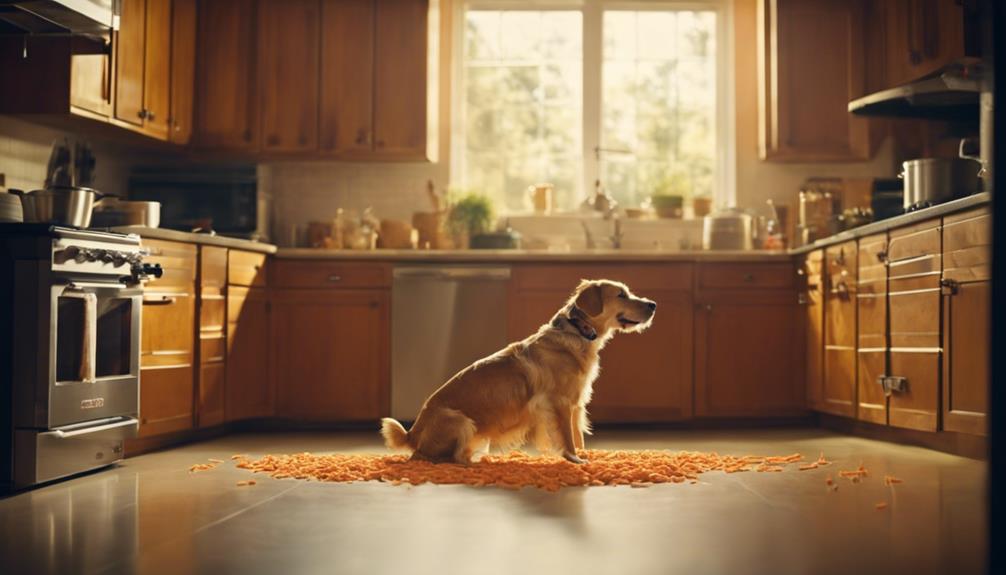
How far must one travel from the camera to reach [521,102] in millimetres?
6965

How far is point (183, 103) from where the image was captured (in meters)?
6.18

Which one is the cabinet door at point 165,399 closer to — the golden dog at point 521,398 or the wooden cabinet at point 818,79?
the golden dog at point 521,398

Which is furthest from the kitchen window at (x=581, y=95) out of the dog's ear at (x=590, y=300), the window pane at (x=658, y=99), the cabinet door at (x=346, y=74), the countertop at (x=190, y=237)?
the dog's ear at (x=590, y=300)

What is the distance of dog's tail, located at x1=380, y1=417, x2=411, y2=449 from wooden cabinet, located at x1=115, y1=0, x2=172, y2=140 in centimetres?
260

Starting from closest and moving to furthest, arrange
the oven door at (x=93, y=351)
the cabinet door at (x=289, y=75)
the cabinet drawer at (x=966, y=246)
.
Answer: the oven door at (x=93, y=351), the cabinet drawer at (x=966, y=246), the cabinet door at (x=289, y=75)

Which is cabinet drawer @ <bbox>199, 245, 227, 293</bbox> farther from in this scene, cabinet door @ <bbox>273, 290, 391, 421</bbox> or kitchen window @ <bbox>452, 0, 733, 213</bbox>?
kitchen window @ <bbox>452, 0, 733, 213</bbox>

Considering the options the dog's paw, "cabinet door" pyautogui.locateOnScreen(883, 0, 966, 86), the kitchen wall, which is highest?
"cabinet door" pyautogui.locateOnScreen(883, 0, 966, 86)

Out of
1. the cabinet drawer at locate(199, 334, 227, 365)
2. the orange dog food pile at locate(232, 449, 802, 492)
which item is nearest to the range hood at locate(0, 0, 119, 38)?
the cabinet drawer at locate(199, 334, 227, 365)

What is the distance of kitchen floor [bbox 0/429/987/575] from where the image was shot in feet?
7.73

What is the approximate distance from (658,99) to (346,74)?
7.06ft

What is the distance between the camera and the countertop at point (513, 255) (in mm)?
5918

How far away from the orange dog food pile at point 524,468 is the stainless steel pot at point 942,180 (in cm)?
139

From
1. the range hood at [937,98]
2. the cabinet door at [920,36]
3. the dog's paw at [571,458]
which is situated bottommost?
the dog's paw at [571,458]

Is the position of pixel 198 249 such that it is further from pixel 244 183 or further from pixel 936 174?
pixel 936 174
